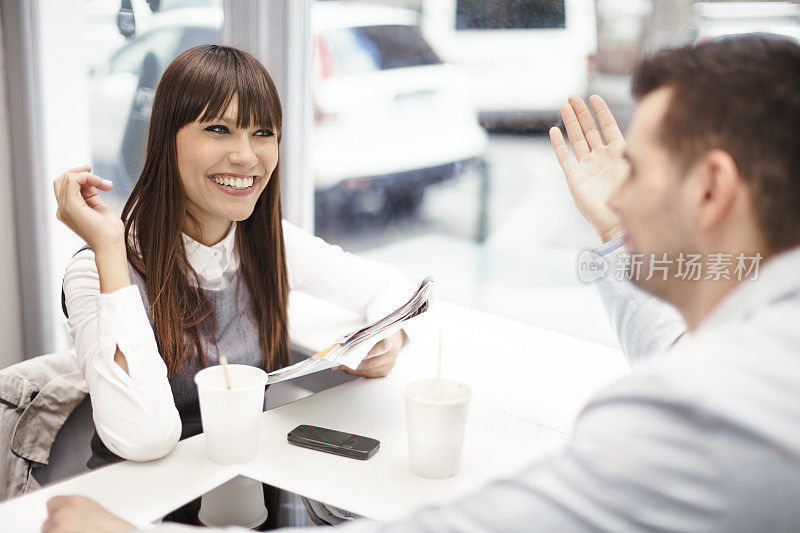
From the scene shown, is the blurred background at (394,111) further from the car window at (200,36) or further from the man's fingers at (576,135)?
the man's fingers at (576,135)

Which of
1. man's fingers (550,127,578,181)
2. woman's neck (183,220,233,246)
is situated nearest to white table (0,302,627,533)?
woman's neck (183,220,233,246)

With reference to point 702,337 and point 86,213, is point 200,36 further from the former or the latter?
point 702,337

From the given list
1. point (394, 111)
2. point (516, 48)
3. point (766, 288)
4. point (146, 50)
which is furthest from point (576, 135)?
point (146, 50)

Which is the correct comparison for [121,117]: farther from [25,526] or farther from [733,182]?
[733,182]

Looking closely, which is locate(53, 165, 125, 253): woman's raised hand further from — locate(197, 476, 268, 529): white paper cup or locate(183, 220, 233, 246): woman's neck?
locate(197, 476, 268, 529): white paper cup

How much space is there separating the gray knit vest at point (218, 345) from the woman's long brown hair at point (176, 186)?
0.02m

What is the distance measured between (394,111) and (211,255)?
0.86 m

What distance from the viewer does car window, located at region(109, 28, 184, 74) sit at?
2.30 m

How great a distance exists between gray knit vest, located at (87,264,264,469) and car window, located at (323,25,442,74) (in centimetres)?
88

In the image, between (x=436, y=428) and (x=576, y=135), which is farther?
(x=576, y=135)

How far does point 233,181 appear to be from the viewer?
1.46 metres

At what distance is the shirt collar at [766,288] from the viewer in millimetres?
609

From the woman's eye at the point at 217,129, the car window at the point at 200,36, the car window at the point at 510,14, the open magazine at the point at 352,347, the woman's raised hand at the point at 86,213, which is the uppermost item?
the car window at the point at 510,14

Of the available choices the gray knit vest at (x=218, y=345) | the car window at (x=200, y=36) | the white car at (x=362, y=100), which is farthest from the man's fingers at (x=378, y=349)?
the car window at (x=200, y=36)
